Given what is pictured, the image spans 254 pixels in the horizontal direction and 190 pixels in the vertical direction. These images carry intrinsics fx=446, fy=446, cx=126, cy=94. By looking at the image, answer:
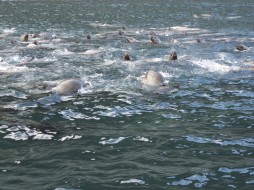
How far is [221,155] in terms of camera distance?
8758mm

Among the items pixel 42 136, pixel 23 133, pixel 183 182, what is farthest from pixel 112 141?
pixel 183 182

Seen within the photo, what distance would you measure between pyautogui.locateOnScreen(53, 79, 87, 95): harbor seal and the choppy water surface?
273 mm

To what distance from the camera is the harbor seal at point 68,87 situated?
44.9 ft

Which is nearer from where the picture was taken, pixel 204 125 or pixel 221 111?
pixel 204 125

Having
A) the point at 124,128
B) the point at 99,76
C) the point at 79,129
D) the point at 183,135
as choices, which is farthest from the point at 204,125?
the point at 99,76

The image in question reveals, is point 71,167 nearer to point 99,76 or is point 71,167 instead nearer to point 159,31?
point 99,76

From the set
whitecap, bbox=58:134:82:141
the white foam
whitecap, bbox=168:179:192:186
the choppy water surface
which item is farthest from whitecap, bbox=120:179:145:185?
the white foam

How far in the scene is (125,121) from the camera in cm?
1100

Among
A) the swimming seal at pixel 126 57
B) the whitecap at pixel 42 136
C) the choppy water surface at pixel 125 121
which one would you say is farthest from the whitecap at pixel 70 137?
the swimming seal at pixel 126 57

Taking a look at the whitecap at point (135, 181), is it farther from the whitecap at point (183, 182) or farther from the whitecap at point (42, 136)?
the whitecap at point (42, 136)

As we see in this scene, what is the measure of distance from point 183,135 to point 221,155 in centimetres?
137

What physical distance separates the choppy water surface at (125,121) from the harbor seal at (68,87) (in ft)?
0.90

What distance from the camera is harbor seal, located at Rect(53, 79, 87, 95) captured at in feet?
44.9

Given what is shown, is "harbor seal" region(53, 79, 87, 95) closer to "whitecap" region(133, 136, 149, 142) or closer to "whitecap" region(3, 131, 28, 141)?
"whitecap" region(3, 131, 28, 141)
